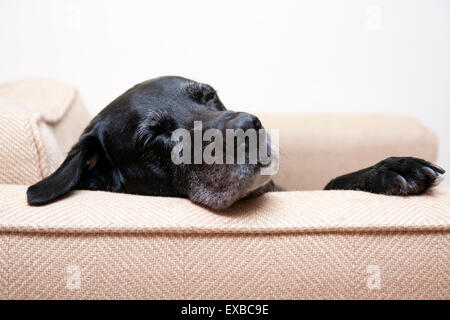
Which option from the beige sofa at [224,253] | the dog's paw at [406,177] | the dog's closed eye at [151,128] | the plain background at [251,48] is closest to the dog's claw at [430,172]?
the dog's paw at [406,177]

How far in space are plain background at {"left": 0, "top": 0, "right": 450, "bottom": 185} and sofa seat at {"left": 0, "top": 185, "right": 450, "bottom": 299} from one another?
210 centimetres

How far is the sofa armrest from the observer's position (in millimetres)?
2531

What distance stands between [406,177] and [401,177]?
1 centimetres

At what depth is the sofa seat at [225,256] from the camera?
0.99 metres

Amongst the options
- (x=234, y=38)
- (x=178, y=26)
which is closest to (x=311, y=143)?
(x=234, y=38)

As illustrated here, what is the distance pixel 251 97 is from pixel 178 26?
772 millimetres

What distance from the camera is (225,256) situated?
101 centimetres

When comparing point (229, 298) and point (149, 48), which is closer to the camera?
point (229, 298)

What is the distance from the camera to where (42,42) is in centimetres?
284

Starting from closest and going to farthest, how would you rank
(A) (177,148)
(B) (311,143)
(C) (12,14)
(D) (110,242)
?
(D) (110,242) → (A) (177,148) → (B) (311,143) → (C) (12,14)

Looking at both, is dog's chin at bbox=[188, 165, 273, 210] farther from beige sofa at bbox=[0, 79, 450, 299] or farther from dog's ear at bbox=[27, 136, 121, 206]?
dog's ear at bbox=[27, 136, 121, 206]

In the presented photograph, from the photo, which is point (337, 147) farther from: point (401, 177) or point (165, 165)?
point (165, 165)

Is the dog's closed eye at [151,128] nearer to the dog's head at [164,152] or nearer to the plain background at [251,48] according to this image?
the dog's head at [164,152]
